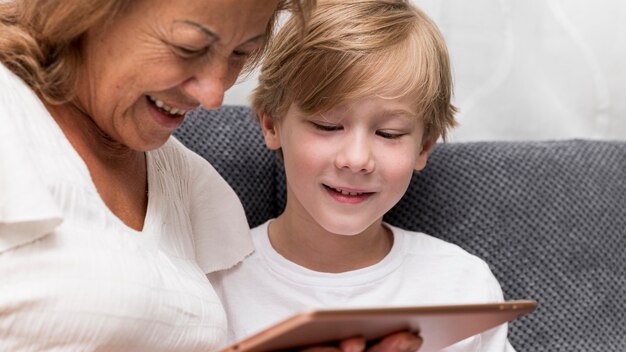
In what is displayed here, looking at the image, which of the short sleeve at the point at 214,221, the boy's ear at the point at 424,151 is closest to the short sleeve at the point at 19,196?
the short sleeve at the point at 214,221

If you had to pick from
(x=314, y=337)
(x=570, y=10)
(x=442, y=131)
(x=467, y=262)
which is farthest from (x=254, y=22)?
(x=570, y=10)

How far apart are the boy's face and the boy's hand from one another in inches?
13.9

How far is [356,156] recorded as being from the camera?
1318 mm

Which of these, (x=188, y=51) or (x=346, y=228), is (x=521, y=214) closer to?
(x=346, y=228)

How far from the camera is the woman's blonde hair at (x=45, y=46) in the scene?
992 millimetres

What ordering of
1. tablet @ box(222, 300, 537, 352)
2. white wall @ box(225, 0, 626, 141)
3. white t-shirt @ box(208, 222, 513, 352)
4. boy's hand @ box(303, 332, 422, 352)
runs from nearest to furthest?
tablet @ box(222, 300, 537, 352) < boy's hand @ box(303, 332, 422, 352) < white t-shirt @ box(208, 222, 513, 352) < white wall @ box(225, 0, 626, 141)

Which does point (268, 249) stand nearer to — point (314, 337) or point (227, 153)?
point (227, 153)

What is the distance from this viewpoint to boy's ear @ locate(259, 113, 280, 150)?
1.49 metres

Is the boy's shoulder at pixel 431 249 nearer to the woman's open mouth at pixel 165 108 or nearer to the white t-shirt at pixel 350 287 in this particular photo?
the white t-shirt at pixel 350 287

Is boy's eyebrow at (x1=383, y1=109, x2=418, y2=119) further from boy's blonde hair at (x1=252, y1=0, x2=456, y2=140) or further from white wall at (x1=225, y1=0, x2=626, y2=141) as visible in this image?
white wall at (x1=225, y1=0, x2=626, y2=141)

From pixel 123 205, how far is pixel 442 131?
0.62 m

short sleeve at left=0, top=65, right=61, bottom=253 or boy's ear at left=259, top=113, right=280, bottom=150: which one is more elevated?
short sleeve at left=0, top=65, right=61, bottom=253

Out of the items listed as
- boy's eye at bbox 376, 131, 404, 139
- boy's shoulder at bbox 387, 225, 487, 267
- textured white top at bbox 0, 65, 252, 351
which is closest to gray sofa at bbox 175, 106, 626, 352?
boy's shoulder at bbox 387, 225, 487, 267

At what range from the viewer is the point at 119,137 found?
1097 millimetres
